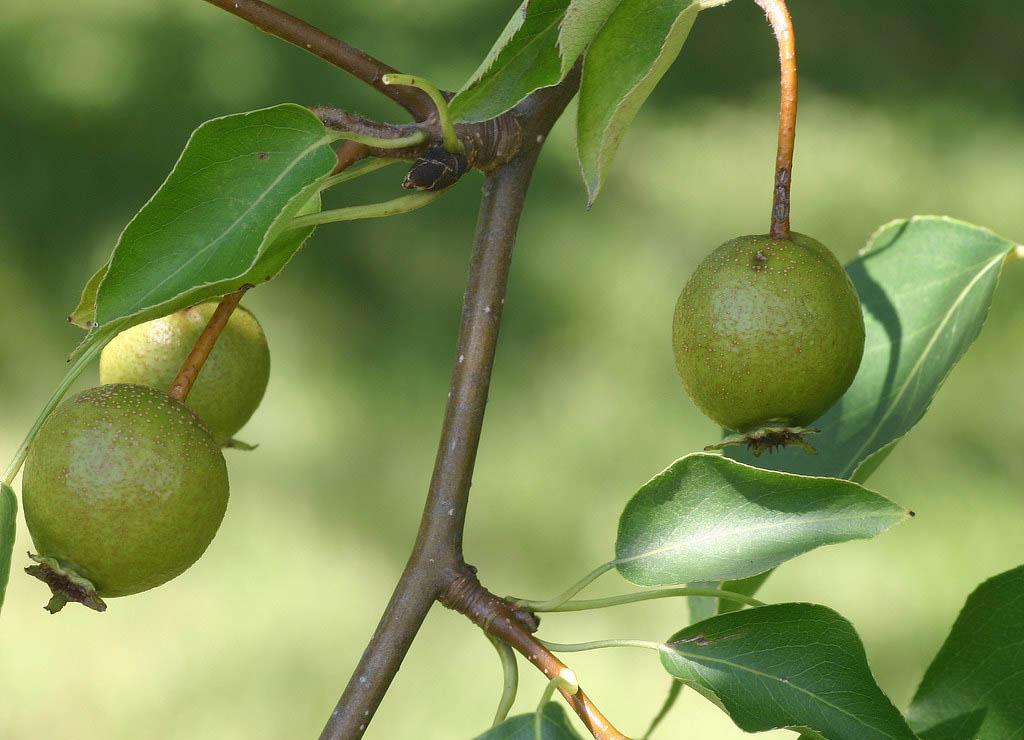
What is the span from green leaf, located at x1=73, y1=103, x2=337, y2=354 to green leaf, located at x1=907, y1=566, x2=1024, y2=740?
20.5 inches

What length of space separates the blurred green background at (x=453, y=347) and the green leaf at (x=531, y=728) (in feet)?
4.95

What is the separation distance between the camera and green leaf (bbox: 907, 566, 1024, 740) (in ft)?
2.32

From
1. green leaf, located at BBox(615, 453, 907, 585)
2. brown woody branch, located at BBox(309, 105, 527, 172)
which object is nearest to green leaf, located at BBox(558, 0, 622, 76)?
brown woody branch, located at BBox(309, 105, 527, 172)

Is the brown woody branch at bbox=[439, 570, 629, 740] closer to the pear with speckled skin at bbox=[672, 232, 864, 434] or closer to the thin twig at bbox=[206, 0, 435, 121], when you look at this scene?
the pear with speckled skin at bbox=[672, 232, 864, 434]

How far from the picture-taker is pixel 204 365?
783mm

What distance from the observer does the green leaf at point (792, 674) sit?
2.03ft

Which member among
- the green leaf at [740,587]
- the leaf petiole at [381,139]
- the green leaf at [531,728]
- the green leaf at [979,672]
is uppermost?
the leaf petiole at [381,139]

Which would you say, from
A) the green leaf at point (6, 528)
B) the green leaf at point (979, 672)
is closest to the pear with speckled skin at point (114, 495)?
the green leaf at point (6, 528)

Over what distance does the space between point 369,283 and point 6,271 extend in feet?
2.92

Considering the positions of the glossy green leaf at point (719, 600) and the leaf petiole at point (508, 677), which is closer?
the leaf petiole at point (508, 677)

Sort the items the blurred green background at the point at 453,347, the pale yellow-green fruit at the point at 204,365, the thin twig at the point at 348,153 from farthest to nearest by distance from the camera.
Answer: the blurred green background at the point at 453,347 → the pale yellow-green fruit at the point at 204,365 → the thin twig at the point at 348,153

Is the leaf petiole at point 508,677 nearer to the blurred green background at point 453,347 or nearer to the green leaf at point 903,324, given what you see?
the green leaf at point 903,324

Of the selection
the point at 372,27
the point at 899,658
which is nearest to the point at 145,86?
the point at 372,27

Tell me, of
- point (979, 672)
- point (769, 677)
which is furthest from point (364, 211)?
point (979, 672)
